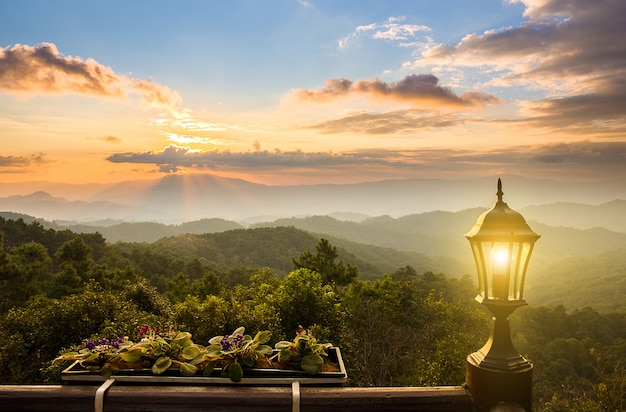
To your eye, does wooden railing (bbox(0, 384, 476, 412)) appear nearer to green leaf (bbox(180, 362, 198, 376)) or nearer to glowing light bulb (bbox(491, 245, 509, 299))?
green leaf (bbox(180, 362, 198, 376))

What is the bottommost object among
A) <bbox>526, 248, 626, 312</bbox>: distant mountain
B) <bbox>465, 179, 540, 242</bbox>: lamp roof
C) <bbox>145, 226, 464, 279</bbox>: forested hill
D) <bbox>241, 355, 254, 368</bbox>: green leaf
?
<bbox>526, 248, 626, 312</bbox>: distant mountain

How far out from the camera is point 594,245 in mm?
193500

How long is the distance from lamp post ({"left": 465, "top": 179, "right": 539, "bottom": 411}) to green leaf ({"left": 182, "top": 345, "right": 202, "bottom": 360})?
1.45 metres

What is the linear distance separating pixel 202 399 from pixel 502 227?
173 cm

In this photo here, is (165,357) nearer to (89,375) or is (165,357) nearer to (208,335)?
(89,375)

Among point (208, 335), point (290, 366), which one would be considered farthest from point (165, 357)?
point (208, 335)

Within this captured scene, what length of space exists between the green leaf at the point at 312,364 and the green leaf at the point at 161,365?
0.68m

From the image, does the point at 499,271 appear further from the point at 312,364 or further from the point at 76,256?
the point at 76,256

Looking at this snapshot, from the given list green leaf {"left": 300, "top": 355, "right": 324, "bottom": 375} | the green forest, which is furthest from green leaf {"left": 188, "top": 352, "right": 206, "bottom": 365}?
the green forest

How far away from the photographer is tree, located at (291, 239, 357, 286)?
86.9ft

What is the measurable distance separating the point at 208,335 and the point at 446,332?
1202cm

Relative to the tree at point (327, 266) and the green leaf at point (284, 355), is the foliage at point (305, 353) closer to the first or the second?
the green leaf at point (284, 355)

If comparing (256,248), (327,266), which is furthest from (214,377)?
(256,248)

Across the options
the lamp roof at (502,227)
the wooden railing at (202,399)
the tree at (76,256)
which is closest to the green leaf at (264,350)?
the wooden railing at (202,399)
